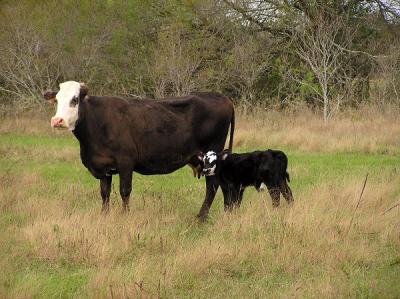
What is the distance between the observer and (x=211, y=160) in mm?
7867

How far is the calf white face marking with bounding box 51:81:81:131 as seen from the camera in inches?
275

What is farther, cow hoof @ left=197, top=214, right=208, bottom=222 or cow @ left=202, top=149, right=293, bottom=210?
cow @ left=202, top=149, right=293, bottom=210

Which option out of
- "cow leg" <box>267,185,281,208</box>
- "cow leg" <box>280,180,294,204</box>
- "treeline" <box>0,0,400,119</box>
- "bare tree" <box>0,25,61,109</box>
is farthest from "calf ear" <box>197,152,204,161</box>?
"bare tree" <box>0,25,61,109</box>

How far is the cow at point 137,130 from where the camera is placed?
732cm

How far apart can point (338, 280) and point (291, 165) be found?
22.8 feet

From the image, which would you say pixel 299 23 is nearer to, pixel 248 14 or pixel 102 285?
pixel 248 14

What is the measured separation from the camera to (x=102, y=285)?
15.8 ft

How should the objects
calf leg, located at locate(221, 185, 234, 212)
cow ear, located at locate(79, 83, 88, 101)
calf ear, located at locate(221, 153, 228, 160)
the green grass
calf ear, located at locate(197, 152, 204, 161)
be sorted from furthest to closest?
calf ear, located at locate(197, 152, 204, 161) < calf ear, located at locate(221, 153, 228, 160) < calf leg, located at locate(221, 185, 234, 212) < cow ear, located at locate(79, 83, 88, 101) < the green grass

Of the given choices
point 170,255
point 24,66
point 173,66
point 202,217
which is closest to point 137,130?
point 202,217

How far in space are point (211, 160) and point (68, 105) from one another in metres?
2.05

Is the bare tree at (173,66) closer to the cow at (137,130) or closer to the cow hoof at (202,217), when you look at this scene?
the cow at (137,130)

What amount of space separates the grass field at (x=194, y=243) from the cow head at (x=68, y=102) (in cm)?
113

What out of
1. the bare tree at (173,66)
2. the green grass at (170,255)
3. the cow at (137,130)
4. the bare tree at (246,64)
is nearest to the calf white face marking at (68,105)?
the cow at (137,130)

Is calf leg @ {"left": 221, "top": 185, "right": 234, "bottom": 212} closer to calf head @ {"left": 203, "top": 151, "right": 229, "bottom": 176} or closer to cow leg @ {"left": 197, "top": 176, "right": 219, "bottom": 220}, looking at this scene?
cow leg @ {"left": 197, "top": 176, "right": 219, "bottom": 220}
